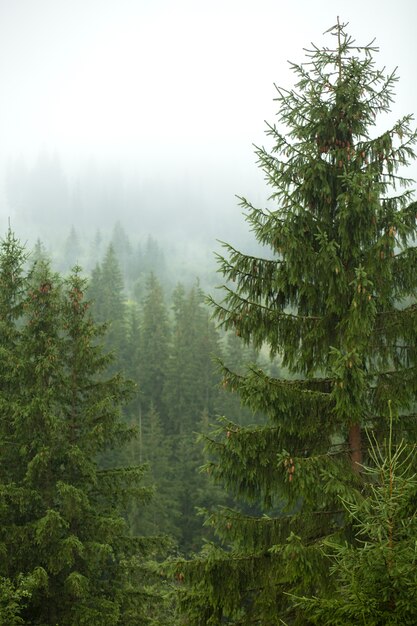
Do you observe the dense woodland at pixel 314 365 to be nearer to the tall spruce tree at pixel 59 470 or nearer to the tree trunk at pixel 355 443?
the tree trunk at pixel 355 443

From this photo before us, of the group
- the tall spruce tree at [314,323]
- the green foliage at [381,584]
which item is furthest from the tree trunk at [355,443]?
the green foliage at [381,584]

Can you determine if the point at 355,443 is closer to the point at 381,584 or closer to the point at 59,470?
the point at 381,584

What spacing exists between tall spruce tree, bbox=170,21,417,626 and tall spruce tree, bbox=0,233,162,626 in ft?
15.7

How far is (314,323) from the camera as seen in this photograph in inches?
306

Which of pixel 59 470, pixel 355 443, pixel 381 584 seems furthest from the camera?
pixel 59 470

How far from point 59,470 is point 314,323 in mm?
8403

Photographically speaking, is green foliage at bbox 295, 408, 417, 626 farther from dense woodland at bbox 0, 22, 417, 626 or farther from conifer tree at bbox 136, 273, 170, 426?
conifer tree at bbox 136, 273, 170, 426

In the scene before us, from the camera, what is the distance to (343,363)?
21.6ft

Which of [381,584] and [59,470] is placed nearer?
[381,584]

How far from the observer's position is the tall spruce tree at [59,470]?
36.2 feet

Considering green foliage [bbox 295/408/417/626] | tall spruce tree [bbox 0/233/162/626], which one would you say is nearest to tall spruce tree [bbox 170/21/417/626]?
green foliage [bbox 295/408/417/626]

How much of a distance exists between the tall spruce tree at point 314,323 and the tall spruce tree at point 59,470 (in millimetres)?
4782

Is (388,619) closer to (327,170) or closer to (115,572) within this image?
(327,170)

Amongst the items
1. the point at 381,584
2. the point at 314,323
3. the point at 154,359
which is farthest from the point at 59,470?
the point at 154,359
